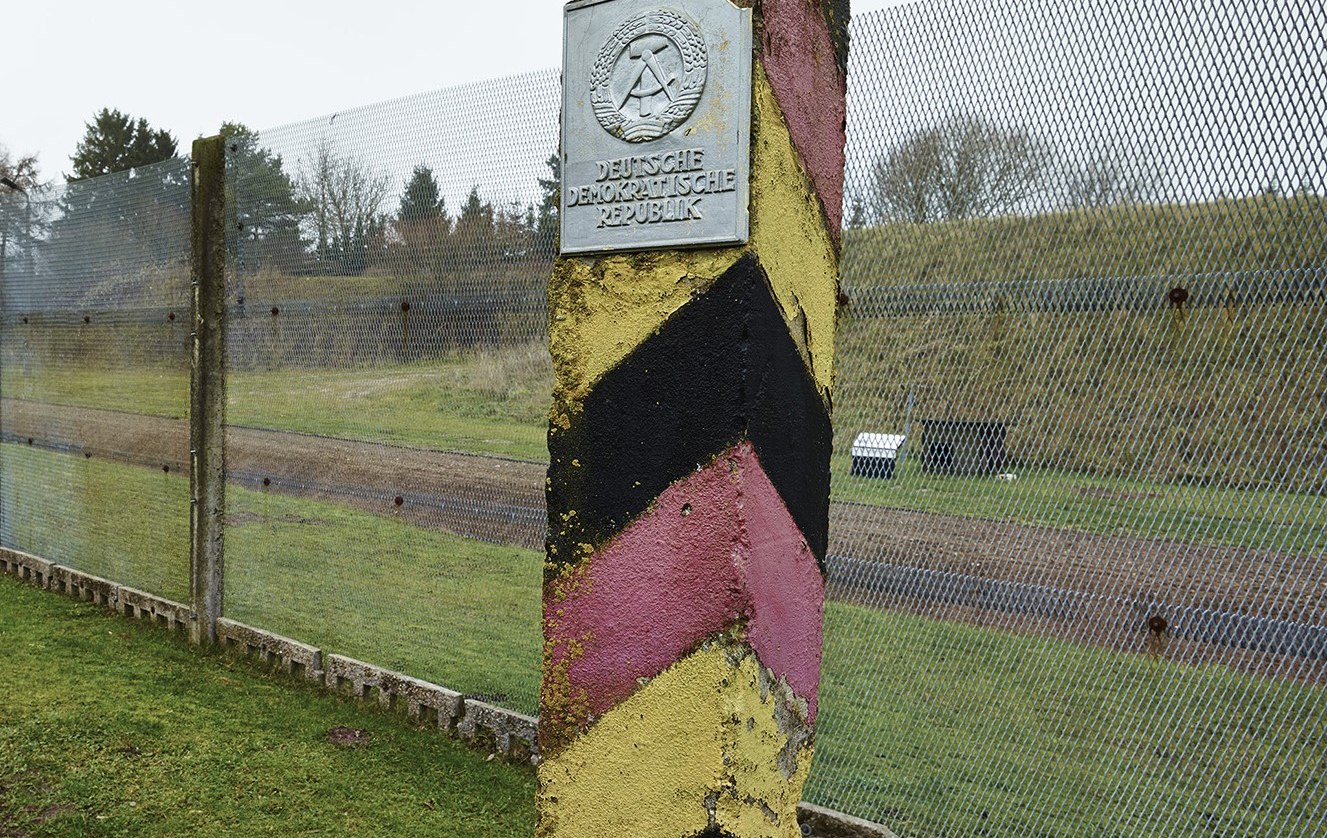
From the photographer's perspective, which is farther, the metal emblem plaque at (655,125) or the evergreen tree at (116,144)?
the evergreen tree at (116,144)

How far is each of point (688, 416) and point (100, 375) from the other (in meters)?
5.71

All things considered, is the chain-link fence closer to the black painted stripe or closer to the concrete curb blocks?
the black painted stripe

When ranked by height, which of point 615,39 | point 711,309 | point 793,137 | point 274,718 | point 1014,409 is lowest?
point 274,718

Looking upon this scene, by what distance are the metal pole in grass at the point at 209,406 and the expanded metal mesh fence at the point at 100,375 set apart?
26 cm

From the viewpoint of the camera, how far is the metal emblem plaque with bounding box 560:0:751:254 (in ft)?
6.28

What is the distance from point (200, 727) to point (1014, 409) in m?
3.39

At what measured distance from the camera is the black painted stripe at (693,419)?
192cm

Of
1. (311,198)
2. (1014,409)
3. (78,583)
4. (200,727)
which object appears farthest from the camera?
(78,583)

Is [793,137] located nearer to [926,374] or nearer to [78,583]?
[926,374]

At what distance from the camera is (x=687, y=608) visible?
1944 millimetres

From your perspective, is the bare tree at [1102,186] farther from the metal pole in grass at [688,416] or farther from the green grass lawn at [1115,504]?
the metal pole in grass at [688,416]

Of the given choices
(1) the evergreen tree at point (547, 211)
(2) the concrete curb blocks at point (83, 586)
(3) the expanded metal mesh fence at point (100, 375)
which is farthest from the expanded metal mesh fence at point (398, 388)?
(2) the concrete curb blocks at point (83, 586)

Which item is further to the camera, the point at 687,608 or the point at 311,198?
the point at 311,198

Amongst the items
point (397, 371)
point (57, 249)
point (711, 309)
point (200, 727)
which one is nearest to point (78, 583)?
point (57, 249)
